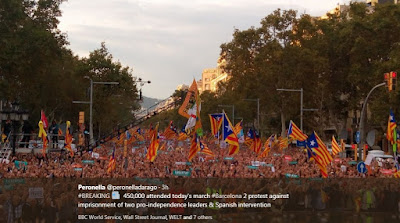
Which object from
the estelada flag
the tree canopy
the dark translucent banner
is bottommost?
the dark translucent banner

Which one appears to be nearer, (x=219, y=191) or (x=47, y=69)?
(x=219, y=191)

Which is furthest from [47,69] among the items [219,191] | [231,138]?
[219,191]

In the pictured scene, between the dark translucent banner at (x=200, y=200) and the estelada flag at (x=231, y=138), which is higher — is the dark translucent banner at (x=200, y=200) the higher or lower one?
the lower one

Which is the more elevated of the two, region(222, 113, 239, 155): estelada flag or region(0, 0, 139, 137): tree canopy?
region(0, 0, 139, 137): tree canopy

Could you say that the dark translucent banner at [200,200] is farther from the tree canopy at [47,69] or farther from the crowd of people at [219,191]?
the tree canopy at [47,69]

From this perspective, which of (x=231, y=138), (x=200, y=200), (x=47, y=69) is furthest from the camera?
(x=47, y=69)

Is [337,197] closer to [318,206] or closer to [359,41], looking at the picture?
[318,206]

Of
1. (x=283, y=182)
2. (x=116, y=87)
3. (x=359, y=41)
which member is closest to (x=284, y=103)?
(x=359, y=41)

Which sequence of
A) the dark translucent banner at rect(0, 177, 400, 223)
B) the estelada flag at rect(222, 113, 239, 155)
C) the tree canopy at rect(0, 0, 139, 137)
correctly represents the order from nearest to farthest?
the dark translucent banner at rect(0, 177, 400, 223), the estelada flag at rect(222, 113, 239, 155), the tree canopy at rect(0, 0, 139, 137)

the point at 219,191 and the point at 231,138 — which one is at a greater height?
the point at 231,138

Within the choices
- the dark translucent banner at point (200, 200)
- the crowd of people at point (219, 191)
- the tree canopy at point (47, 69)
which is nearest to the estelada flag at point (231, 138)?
the crowd of people at point (219, 191)

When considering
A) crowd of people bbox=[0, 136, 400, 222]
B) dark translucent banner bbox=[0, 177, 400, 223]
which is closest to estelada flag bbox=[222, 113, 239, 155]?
crowd of people bbox=[0, 136, 400, 222]

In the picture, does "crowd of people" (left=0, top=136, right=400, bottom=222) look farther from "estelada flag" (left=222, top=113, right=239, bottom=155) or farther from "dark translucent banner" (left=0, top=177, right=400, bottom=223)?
"estelada flag" (left=222, top=113, right=239, bottom=155)

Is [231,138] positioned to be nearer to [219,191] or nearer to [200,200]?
Result: [219,191]
